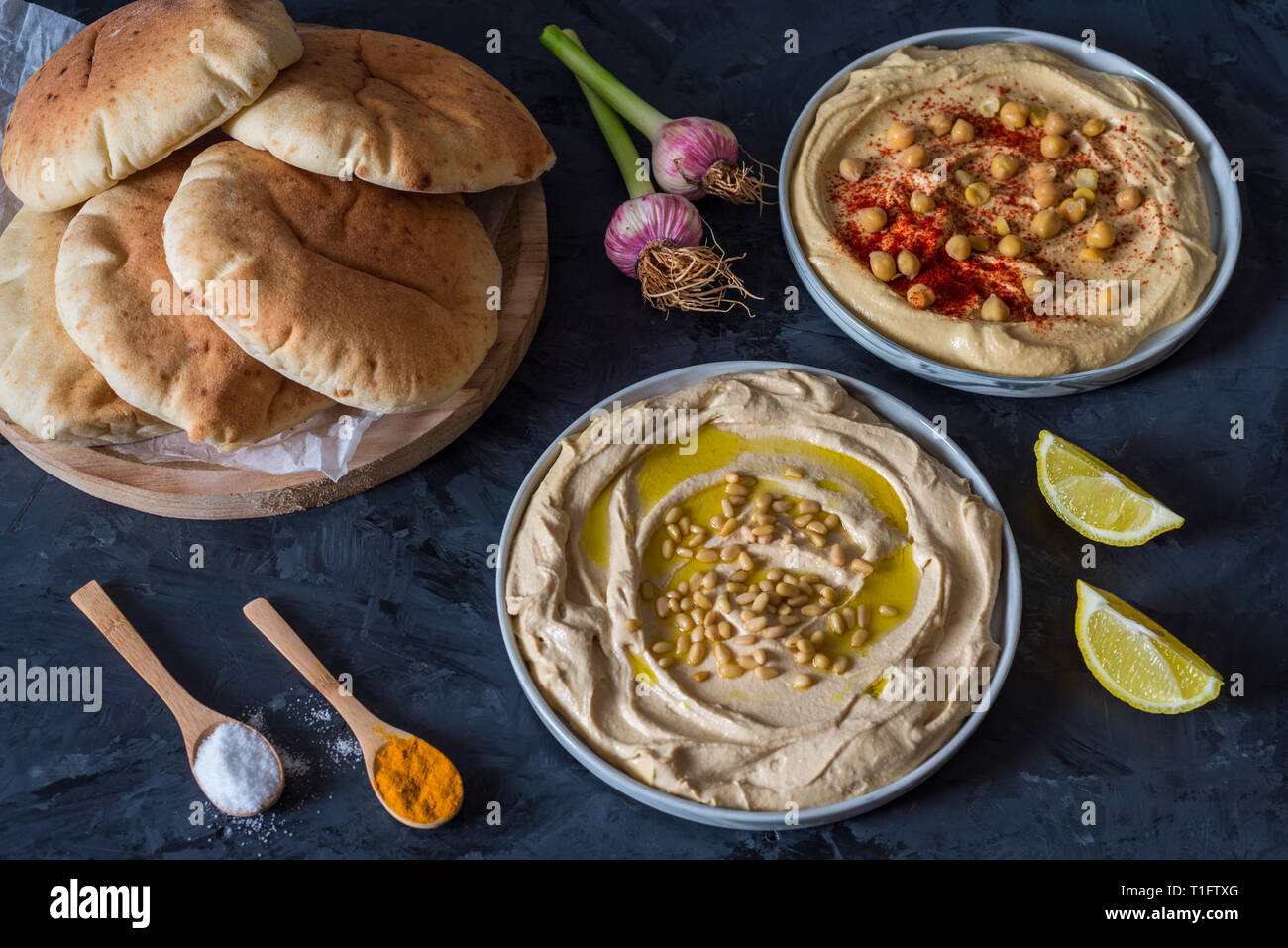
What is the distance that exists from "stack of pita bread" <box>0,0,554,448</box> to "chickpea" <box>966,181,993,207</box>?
1687 millimetres

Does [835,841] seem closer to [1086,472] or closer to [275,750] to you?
[1086,472]

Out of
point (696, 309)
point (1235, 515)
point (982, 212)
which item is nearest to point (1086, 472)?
point (1235, 515)

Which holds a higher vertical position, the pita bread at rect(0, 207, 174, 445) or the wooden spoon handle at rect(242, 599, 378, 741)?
the pita bread at rect(0, 207, 174, 445)

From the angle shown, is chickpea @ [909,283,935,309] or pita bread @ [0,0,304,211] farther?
chickpea @ [909,283,935,309]

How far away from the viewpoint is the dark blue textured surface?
3260mm

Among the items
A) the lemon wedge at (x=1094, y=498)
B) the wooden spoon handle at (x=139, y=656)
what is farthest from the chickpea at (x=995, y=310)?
the wooden spoon handle at (x=139, y=656)

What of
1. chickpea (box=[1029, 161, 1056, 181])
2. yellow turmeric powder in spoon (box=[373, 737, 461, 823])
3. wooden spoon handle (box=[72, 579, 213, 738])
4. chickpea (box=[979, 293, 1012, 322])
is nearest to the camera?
yellow turmeric powder in spoon (box=[373, 737, 461, 823])

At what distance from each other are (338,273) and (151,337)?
0.56 meters

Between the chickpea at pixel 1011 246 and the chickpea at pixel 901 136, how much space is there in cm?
52

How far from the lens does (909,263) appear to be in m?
3.66

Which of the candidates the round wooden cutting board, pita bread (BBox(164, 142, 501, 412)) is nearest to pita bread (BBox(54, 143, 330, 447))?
pita bread (BBox(164, 142, 501, 412))

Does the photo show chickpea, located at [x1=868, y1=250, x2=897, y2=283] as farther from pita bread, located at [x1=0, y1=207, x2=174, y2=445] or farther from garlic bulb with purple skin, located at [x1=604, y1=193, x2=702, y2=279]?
pita bread, located at [x1=0, y1=207, x2=174, y2=445]

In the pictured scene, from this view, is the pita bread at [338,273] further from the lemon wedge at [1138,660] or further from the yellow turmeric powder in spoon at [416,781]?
the lemon wedge at [1138,660]

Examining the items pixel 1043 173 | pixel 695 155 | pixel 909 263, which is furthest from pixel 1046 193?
pixel 695 155
